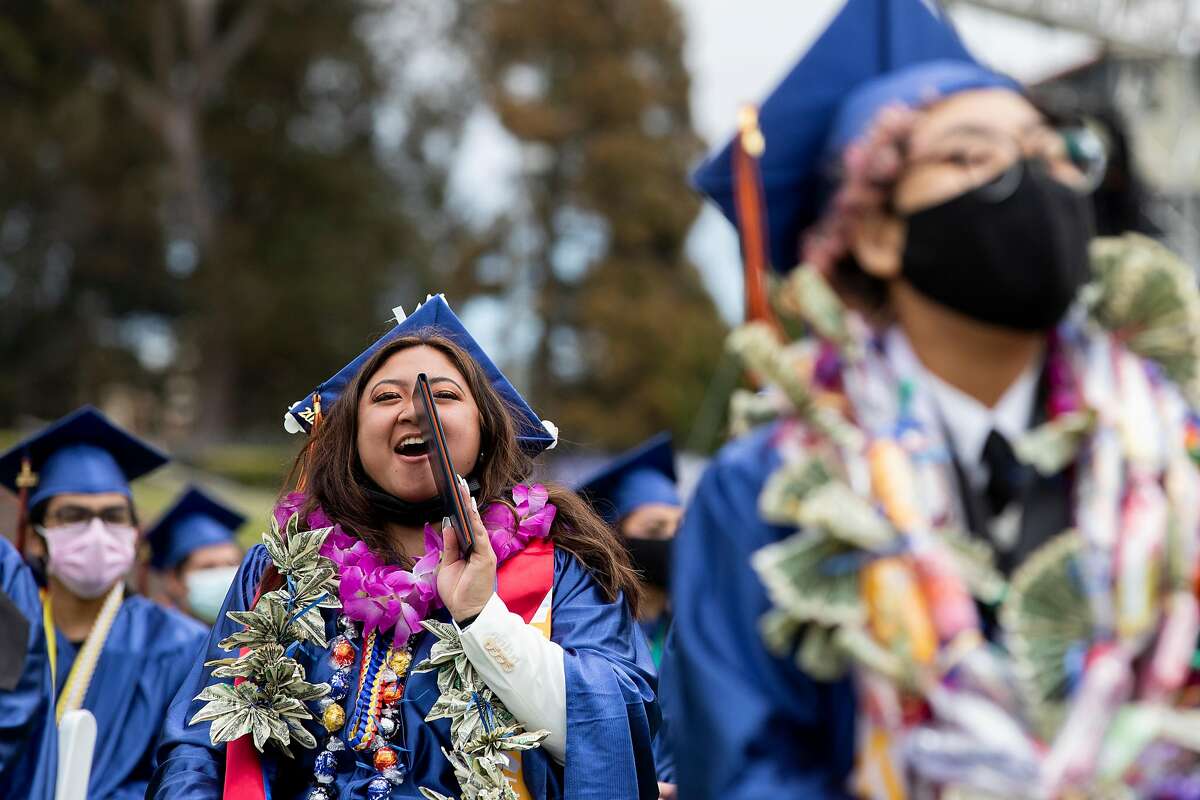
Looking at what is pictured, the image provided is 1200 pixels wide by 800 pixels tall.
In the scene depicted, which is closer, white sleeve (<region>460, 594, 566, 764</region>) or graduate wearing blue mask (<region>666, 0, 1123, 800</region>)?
graduate wearing blue mask (<region>666, 0, 1123, 800</region>)

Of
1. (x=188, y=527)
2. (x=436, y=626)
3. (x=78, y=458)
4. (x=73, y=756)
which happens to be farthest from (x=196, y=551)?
(x=436, y=626)

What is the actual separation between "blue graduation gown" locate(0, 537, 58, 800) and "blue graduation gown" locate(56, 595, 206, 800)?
0.64 m

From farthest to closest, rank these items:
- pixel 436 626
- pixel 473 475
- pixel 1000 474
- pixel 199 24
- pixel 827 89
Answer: pixel 199 24, pixel 473 475, pixel 436 626, pixel 827 89, pixel 1000 474

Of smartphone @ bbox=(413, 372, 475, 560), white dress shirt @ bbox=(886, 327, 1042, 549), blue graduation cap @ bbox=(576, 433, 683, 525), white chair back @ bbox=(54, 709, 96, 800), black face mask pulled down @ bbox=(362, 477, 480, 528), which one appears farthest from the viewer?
blue graduation cap @ bbox=(576, 433, 683, 525)

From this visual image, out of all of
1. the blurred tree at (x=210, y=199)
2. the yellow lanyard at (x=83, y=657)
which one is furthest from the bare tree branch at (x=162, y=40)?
the yellow lanyard at (x=83, y=657)

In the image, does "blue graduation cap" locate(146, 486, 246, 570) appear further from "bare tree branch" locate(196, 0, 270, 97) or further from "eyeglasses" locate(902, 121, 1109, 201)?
"bare tree branch" locate(196, 0, 270, 97)

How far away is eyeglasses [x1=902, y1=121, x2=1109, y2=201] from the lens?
6.56 feet

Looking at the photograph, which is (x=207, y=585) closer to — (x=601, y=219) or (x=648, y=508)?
(x=648, y=508)

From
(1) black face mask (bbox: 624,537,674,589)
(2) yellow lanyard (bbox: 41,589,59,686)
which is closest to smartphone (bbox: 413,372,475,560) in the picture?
(2) yellow lanyard (bbox: 41,589,59,686)

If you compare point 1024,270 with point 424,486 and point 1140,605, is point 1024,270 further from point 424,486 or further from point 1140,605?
point 424,486

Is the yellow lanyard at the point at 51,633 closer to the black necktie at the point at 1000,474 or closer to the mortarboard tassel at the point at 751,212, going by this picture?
the mortarboard tassel at the point at 751,212

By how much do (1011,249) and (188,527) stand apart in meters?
5.81

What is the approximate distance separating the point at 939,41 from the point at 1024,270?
53cm

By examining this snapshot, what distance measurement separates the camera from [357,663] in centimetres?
314
